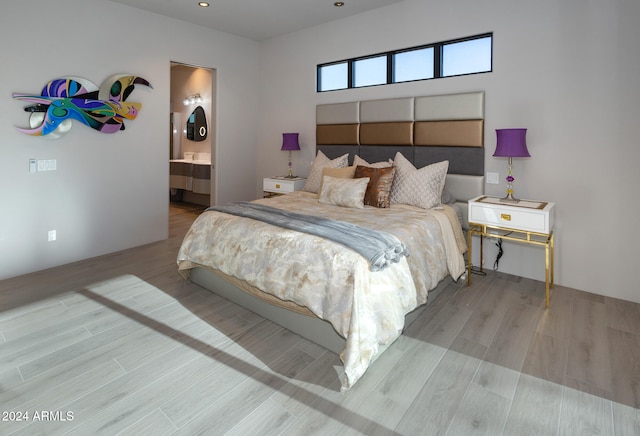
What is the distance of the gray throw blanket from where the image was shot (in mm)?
2215

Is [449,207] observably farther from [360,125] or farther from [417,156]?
[360,125]

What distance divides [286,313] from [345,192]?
4.74 feet

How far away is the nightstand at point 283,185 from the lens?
4.91m

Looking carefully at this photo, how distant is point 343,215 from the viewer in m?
3.18

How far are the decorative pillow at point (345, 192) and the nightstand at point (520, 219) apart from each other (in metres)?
1.01

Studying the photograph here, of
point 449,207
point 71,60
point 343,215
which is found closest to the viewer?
point 343,215

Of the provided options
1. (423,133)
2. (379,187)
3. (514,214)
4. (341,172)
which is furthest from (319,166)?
(514,214)

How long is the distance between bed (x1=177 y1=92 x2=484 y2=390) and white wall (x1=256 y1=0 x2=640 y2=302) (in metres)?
0.34

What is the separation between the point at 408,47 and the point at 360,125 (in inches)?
39.6

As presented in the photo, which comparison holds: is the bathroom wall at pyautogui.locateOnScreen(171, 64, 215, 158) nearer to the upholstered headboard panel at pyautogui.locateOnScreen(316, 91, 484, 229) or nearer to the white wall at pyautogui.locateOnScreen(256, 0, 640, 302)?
the upholstered headboard panel at pyautogui.locateOnScreen(316, 91, 484, 229)

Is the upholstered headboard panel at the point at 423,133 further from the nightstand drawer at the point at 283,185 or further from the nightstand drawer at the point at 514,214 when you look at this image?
the nightstand drawer at the point at 283,185

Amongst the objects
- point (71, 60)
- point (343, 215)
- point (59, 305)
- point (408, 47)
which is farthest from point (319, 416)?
point (71, 60)

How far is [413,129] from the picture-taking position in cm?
404

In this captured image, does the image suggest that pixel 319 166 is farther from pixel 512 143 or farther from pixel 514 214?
pixel 514 214
